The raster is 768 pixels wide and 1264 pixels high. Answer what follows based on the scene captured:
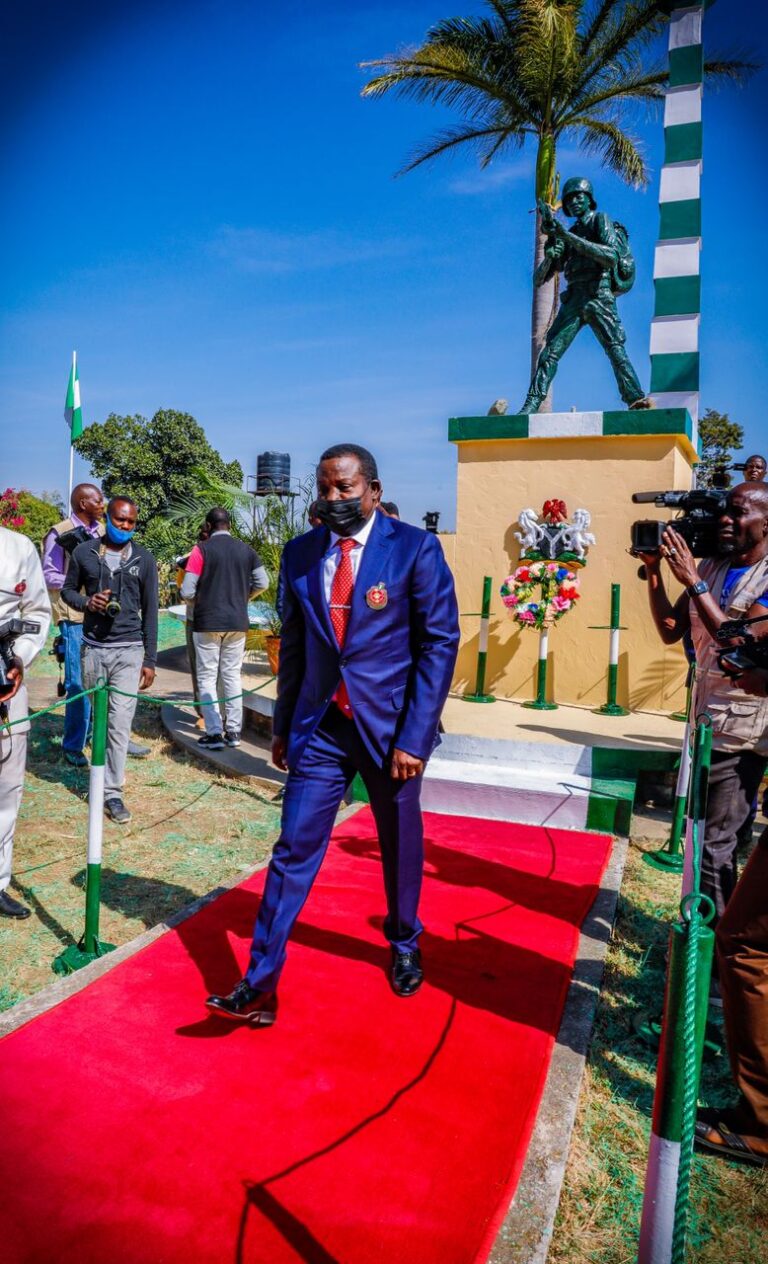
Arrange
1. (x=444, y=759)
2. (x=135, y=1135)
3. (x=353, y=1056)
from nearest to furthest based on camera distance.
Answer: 1. (x=135, y=1135)
2. (x=353, y=1056)
3. (x=444, y=759)

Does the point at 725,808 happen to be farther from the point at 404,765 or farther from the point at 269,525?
the point at 269,525

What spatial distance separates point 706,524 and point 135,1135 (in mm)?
2897

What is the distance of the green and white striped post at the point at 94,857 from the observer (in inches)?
141

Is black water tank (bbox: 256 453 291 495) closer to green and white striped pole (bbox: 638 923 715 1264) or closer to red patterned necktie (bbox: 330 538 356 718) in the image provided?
red patterned necktie (bbox: 330 538 356 718)

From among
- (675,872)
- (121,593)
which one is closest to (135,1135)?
(675,872)

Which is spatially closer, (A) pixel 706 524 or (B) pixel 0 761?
(A) pixel 706 524

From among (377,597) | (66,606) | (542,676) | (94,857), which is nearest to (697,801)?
(377,597)

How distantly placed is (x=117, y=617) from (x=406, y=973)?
3.40 m

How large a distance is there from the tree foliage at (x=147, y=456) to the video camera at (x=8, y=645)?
23.5 m

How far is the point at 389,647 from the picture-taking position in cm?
305

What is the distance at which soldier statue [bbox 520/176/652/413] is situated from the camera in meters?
8.18

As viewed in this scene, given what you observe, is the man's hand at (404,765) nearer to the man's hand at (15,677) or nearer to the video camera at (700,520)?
the video camera at (700,520)

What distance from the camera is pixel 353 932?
12.3ft

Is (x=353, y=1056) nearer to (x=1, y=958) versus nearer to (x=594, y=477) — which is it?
(x=1, y=958)
